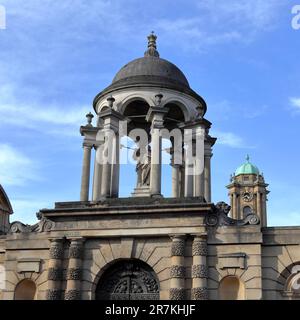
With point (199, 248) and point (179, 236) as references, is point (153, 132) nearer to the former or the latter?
point (179, 236)

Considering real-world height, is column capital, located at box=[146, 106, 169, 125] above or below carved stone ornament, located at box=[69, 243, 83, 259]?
above

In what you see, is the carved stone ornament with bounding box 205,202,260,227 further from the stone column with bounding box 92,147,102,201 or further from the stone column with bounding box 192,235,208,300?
the stone column with bounding box 92,147,102,201

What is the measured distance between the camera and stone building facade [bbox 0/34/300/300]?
2155 centimetres

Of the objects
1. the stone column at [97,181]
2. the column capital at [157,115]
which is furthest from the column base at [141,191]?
the column capital at [157,115]

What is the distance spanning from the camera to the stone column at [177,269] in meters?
21.2

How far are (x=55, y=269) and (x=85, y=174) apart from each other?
429 centimetres

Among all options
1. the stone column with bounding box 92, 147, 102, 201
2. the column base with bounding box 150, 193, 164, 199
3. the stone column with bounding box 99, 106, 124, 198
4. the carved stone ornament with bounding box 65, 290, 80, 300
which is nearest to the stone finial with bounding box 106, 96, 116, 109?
the stone column with bounding box 99, 106, 124, 198

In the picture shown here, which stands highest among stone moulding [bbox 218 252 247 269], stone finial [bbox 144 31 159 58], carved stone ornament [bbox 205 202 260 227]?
stone finial [bbox 144 31 159 58]

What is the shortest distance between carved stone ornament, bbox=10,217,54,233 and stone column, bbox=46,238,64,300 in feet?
2.70

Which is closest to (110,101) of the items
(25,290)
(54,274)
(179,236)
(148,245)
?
(148,245)

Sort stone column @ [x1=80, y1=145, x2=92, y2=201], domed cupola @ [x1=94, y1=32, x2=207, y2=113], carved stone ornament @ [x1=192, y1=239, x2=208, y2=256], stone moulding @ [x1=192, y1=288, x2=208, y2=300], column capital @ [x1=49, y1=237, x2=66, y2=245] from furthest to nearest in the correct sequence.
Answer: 1. domed cupola @ [x1=94, y1=32, x2=207, y2=113]
2. stone column @ [x1=80, y1=145, x2=92, y2=201]
3. column capital @ [x1=49, y1=237, x2=66, y2=245]
4. carved stone ornament @ [x1=192, y1=239, x2=208, y2=256]
5. stone moulding @ [x1=192, y1=288, x2=208, y2=300]

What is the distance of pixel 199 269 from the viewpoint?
21.4m
